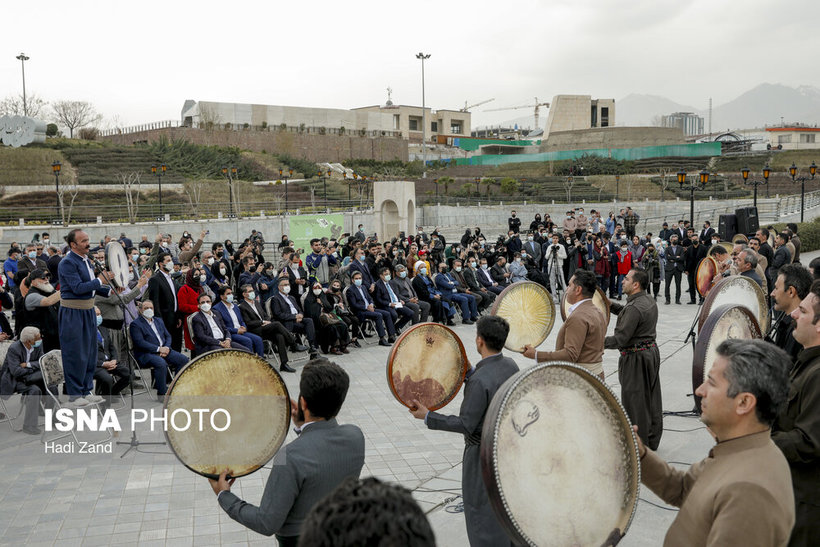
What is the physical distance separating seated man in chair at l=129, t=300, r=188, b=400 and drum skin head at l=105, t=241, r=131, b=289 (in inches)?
31.7

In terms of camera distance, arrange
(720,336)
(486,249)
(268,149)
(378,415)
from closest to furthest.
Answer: (720,336) → (378,415) → (486,249) → (268,149)

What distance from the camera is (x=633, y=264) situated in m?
17.6

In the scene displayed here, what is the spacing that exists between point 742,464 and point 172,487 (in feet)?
17.5

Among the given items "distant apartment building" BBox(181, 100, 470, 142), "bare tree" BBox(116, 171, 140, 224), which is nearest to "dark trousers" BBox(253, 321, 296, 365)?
"bare tree" BBox(116, 171, 140, 224)

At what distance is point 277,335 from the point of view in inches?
422

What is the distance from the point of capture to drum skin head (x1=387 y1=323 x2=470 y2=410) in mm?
→ 4543

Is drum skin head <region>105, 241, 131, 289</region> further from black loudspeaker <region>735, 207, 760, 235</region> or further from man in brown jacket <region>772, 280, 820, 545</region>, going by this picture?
black loudspeaker <region>735, 207, 760, 235</region>

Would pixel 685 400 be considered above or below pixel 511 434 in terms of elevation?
below

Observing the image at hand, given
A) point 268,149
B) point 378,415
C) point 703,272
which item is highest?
point 268,149

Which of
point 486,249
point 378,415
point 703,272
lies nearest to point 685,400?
point 378,415

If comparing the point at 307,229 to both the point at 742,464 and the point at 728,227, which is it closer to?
the point at 728,227

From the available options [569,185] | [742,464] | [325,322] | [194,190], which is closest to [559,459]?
[742,464]

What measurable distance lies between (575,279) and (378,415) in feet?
12.3

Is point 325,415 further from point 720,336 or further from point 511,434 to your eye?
point 720,336
